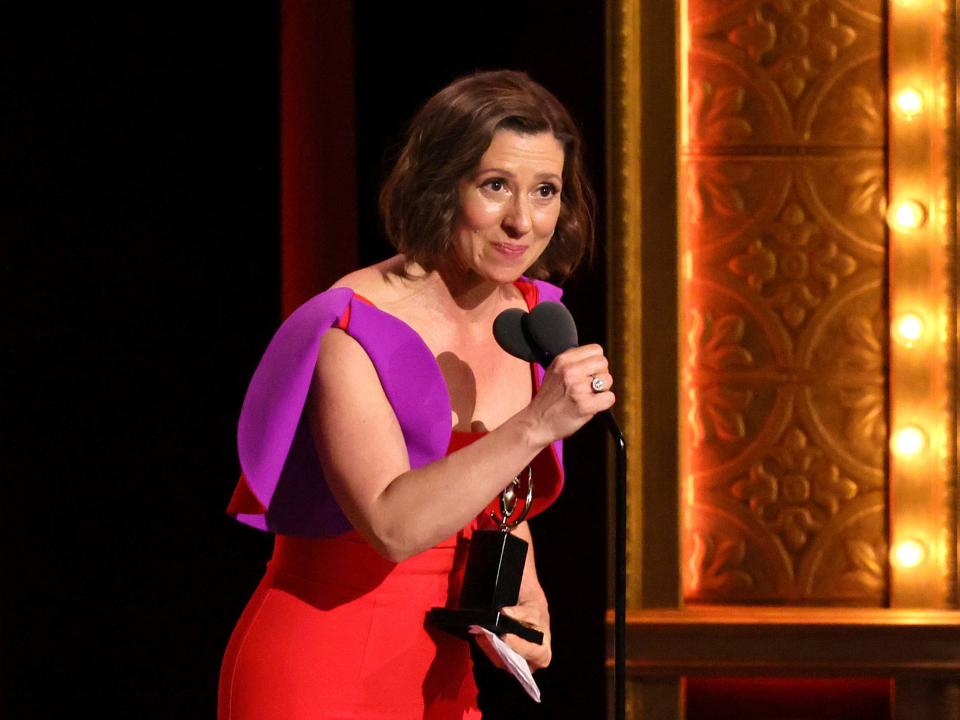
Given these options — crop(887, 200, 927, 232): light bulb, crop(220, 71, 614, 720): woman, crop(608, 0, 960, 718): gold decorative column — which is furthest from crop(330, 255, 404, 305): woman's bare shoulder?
crop(887, 200, 927, 232): light bulb

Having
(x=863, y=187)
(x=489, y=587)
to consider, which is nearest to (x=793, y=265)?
(x=863, y=187)

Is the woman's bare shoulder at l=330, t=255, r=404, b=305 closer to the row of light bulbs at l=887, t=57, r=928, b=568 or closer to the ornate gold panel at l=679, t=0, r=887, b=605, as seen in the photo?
the ornate gold panel at l=679, t=0, r=887, b=605

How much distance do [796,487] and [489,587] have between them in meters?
1.33

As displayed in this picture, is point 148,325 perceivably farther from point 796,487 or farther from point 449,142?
point 796,487

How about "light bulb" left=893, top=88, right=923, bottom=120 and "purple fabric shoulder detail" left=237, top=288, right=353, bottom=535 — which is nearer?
"purple fabric shoulder detail" left=237, top=288, right=353, bottom=535

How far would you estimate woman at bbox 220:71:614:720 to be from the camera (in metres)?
1.29

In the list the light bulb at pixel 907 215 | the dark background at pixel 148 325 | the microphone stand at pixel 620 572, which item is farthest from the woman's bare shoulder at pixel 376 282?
the light bulb at pixel 907 215

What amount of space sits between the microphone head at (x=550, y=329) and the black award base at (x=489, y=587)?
0.26 meters

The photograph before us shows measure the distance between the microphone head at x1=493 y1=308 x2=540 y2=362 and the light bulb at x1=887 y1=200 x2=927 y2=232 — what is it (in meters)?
1.50

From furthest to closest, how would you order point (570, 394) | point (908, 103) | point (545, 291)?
point (908, 103) < point (545, 291) < point (570, 394)

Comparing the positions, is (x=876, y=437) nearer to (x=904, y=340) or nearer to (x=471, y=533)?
(x=904, y=340)

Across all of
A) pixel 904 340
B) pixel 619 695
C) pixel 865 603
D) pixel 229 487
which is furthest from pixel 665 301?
pixel 619 695

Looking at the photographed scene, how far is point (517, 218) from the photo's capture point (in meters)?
1.43

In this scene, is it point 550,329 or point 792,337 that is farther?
point 792,337
